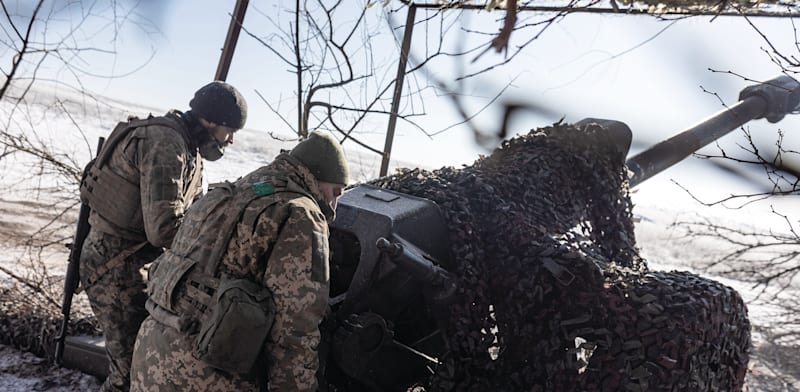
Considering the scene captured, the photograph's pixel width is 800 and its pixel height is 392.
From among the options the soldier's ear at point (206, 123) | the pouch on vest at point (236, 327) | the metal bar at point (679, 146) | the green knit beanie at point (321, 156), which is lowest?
the pouch on vest at point (236, 327)

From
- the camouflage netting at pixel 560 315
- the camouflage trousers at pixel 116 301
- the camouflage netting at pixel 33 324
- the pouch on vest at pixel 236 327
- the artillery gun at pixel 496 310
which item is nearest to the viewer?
the pouch on vest at pixel 236 327

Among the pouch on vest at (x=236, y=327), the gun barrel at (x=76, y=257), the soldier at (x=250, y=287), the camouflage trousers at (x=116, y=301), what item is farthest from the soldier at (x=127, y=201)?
the pouch on vest at (x=236, y=327)

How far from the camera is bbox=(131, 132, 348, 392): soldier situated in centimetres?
242

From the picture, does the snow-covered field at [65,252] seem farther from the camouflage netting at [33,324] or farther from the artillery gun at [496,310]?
the artillery gun at [496,310]

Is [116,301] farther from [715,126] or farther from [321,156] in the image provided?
[715,126]

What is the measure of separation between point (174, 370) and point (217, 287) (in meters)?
0.38

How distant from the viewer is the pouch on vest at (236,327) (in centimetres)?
237

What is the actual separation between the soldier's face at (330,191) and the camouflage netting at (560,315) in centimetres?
97

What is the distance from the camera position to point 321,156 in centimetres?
267

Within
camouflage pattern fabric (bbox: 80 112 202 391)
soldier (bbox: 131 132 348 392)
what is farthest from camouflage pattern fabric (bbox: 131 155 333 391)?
camouflage pattern fabric (bbox: 80 112 202 391)

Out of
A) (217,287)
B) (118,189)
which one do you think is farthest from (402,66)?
(217,287)

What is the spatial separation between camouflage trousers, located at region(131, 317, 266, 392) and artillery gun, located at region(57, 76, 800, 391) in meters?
0.66

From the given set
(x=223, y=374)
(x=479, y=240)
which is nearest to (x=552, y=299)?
(x=479, y=240)

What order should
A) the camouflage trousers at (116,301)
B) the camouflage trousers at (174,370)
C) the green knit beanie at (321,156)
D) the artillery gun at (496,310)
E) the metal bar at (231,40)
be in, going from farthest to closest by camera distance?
the metal bar at (231,40), the camouflage trousers at (116,301), the artillery gun at (496,310), the green knit beanie at (321,156), the camouflage trousers at (174,370)
